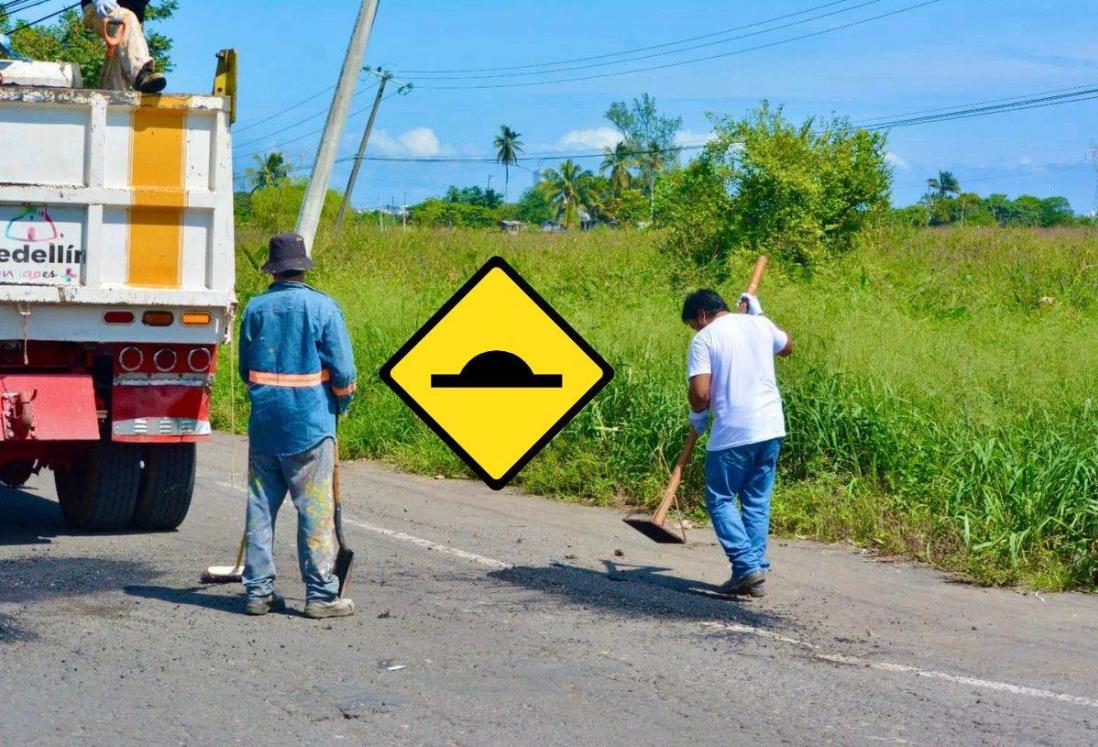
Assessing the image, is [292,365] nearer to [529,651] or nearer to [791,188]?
[529,651]

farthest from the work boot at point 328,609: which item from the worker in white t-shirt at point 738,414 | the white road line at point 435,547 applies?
the worker in white t-shirt at point 738,414

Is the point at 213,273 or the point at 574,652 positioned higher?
the point at 213,273

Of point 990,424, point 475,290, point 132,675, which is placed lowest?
point 132,675

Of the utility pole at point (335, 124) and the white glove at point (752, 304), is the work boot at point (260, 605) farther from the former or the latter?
the utility pole at point (335, 124)

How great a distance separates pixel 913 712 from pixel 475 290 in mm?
2401

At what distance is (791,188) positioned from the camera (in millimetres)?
21891

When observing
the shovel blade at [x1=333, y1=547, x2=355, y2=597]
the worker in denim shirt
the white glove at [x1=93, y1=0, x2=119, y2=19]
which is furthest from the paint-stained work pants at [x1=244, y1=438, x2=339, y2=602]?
the white glove at [x1=93, y1=0, x2=119, y2=19]

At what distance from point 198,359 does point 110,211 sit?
1105 mm

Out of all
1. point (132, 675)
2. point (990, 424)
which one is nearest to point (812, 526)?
point (990, 424)

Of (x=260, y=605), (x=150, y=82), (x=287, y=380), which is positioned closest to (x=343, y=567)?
(x=260, y=605)

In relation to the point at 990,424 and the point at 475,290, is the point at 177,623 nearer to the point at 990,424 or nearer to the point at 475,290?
the point at 475,290

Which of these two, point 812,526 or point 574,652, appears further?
point 812,526

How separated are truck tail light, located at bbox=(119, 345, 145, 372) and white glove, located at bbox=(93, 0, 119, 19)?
7.42 ft

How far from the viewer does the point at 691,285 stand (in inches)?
853
